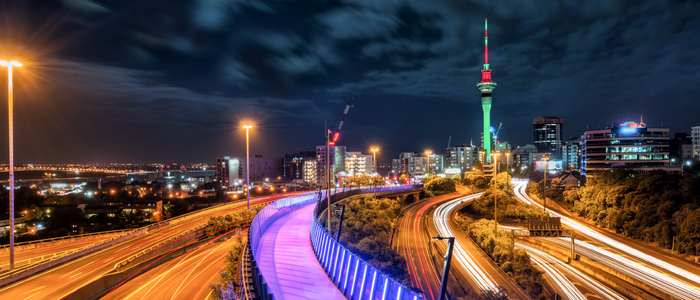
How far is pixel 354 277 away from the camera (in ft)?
34.7

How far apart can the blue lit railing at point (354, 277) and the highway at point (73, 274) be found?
41.5 feet

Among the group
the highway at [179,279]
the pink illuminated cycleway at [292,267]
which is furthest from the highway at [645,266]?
the highway at [179,279]

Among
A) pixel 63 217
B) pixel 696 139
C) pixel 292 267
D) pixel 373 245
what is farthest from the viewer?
pixel 696 139

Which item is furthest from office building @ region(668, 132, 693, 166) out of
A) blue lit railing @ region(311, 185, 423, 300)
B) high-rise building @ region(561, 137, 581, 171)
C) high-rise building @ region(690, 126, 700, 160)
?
blue lit railing @ region(311, 185, 423, 300)

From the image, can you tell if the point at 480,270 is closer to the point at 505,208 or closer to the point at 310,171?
the point at 505,208

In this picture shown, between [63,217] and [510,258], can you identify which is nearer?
[510,258]

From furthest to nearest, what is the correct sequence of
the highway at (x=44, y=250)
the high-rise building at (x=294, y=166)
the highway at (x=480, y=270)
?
the high-rise building at (x=294, y=166)
the highway at (x=44, y=250)
the highway at (x=480, y=270)

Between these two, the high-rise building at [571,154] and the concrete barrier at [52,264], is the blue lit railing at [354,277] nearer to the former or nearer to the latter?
the concrete barrier at [52,264]

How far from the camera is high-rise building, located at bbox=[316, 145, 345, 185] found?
134750mm

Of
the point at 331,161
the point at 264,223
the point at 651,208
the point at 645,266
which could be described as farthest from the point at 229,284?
the point at 331,161

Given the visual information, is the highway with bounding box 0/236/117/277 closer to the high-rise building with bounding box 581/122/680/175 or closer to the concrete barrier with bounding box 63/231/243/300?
the concrete barrier with bounding box 63/231/243/300

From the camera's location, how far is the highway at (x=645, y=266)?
21.8m

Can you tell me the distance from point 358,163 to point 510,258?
12525 cm

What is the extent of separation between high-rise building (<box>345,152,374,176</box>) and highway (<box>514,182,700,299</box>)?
10827cm
